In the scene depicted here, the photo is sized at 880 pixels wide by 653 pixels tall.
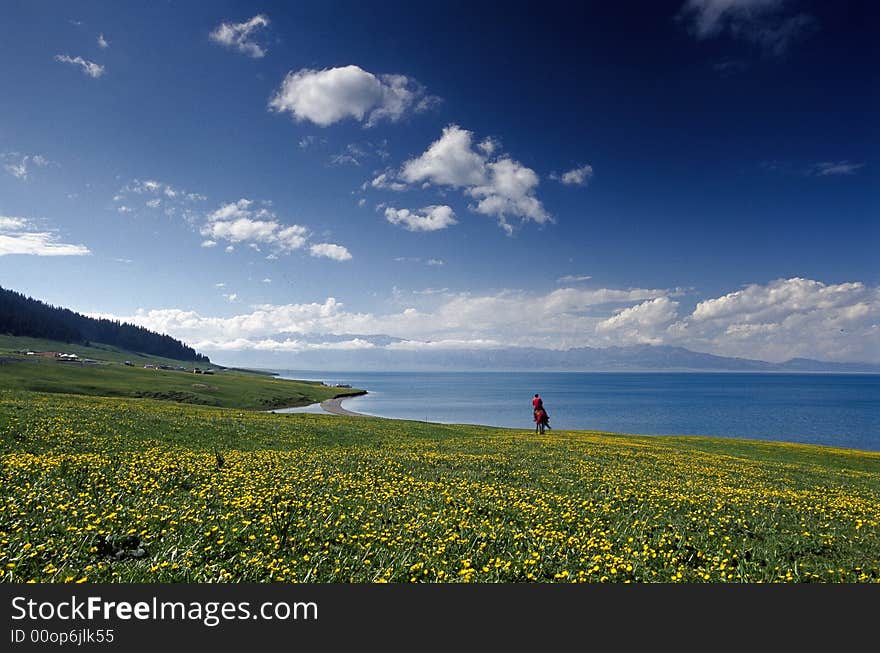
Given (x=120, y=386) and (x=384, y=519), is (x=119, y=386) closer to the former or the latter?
(x=120, y=386)

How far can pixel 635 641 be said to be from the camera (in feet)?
22.0

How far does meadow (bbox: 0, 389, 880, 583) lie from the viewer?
29.5 feet

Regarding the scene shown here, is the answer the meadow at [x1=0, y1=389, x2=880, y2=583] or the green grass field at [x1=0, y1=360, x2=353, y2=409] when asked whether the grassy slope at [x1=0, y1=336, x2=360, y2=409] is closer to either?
the green grass field at [x1=0, y1=360, x2=353, y2=409]

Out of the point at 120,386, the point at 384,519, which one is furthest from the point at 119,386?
the point at 384,519

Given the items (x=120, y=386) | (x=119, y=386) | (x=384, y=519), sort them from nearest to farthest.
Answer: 1. (x=384, y=519)
2. (x=119, y=386)
3. (x=120, y=386)

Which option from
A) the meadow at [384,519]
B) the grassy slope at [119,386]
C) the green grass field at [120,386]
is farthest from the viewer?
the grassy slope at [119,386]

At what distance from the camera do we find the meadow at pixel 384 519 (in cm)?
900

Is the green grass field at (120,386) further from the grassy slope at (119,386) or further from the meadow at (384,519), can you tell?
the meadow at (384,519)

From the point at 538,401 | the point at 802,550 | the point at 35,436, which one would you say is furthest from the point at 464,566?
the point at 538,401

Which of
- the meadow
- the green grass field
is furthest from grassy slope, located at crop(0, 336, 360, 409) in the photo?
the meadow

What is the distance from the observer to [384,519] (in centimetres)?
1230

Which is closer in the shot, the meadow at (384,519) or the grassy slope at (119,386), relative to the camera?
the meadow at (384,519)

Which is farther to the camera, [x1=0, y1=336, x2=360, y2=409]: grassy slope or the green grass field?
[x1=0, y1=336, x2=360, y2=409]: grassy slope

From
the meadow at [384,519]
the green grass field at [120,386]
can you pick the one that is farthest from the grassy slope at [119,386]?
the meadow at [384,519]
